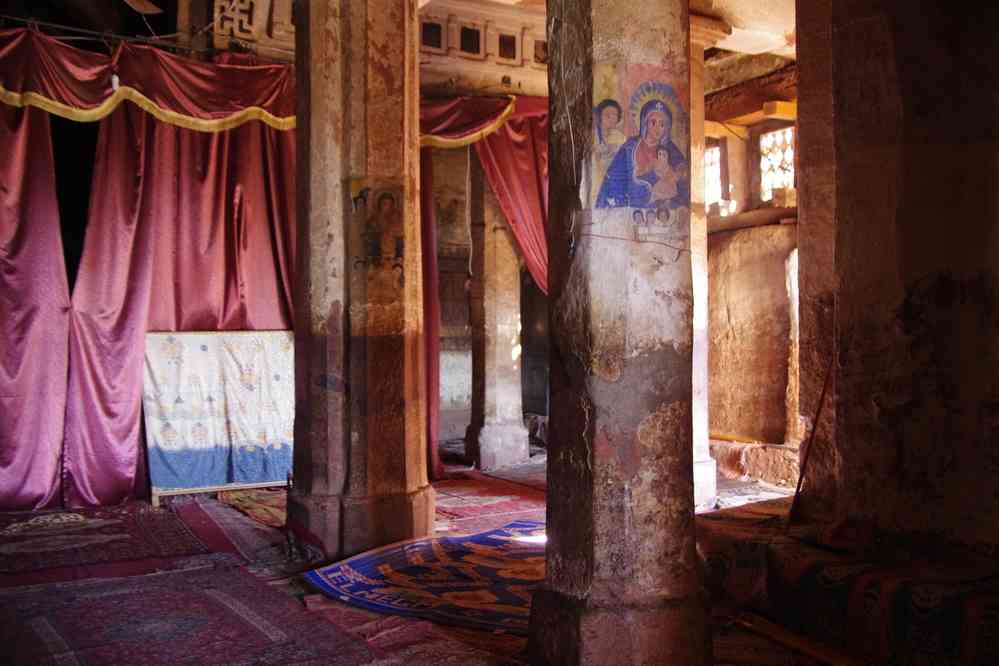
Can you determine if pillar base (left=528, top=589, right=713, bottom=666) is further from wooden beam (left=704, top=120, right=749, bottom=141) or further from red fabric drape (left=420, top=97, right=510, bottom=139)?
wooden beam (left=704, top=120, right=749, bottom=141)

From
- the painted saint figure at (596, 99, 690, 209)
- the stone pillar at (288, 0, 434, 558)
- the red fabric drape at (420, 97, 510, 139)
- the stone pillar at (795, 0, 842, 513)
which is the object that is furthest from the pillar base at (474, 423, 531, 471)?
the painted saint figure at (596, 99, 690, 209)

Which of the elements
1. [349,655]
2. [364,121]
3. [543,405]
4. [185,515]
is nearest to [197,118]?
[364,121]

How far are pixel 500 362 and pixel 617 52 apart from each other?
6354mm

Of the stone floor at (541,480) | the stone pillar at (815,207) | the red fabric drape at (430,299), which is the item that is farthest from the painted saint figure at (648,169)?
the red fabric drape at (430,299)

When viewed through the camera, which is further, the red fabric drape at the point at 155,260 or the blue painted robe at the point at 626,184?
the red fabric drape at the point at 155,260

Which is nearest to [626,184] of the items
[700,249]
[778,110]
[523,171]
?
[700,249]

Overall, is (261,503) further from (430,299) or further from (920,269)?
(920,269)

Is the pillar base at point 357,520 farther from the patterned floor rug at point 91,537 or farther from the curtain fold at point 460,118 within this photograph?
the curtain fold at point 460,118

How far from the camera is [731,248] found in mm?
8969

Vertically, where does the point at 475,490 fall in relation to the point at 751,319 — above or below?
below

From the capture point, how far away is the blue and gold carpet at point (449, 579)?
431 centimetres

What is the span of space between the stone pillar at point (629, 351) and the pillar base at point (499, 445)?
5993mm

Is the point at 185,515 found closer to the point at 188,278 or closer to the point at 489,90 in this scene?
the point at 188,278

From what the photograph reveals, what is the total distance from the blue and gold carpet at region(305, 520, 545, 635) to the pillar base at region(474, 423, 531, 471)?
3.43 meters
